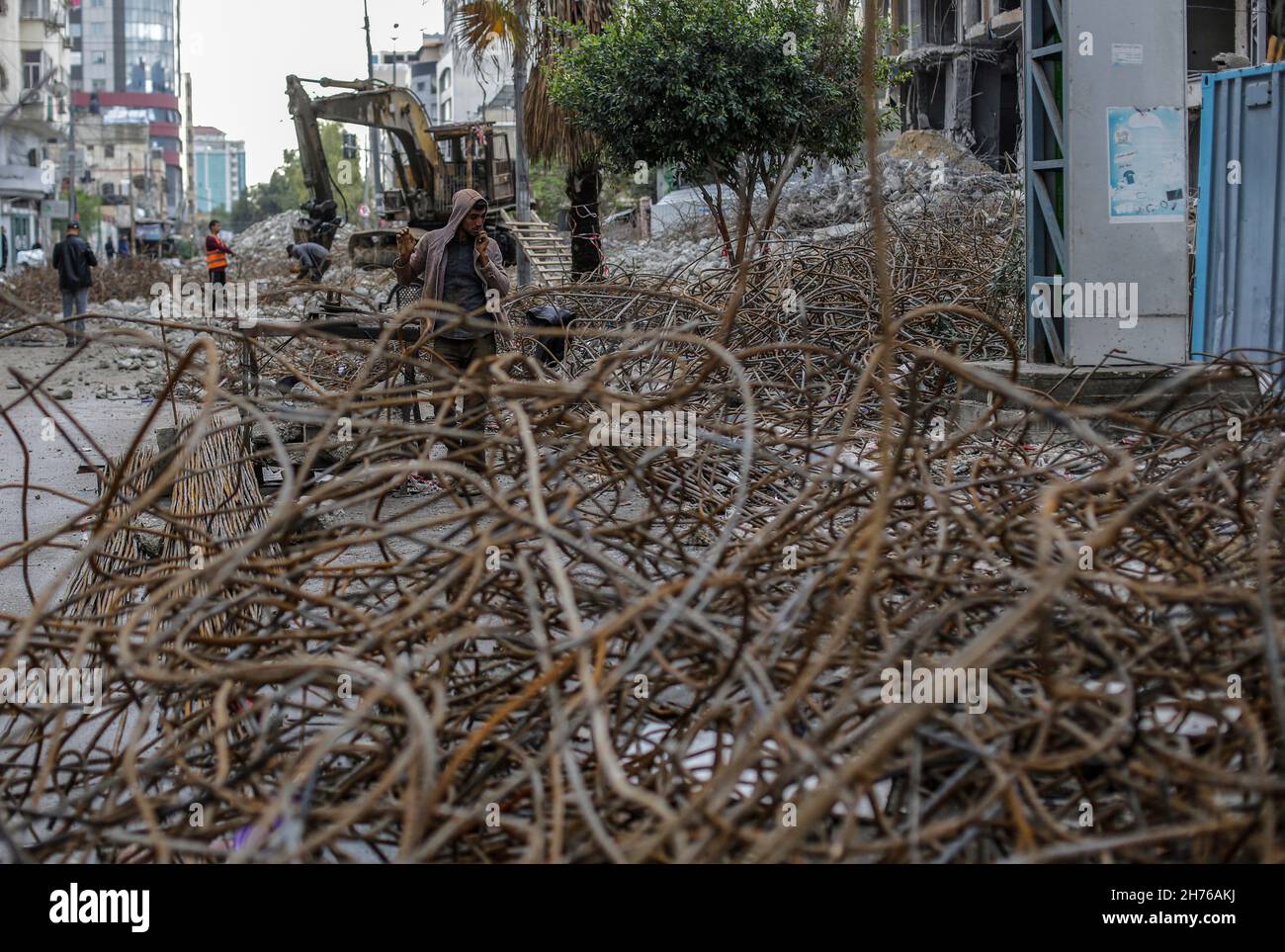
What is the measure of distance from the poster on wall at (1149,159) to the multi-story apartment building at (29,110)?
160ft

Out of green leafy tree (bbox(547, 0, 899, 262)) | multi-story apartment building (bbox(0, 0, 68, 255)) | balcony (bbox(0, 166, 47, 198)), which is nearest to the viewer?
green leafy tree (bbox(547, 0, 899, 262))

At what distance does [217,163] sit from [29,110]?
151m

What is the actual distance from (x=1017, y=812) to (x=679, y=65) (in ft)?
41.7

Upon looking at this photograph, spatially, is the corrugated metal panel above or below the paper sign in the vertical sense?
below

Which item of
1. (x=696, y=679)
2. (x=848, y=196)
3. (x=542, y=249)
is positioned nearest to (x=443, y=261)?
(x=696, y=679)

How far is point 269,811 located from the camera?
1.85 meters

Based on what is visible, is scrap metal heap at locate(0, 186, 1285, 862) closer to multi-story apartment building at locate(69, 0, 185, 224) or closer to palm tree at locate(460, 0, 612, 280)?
palm tree at locate(460, 0, 612, 280)

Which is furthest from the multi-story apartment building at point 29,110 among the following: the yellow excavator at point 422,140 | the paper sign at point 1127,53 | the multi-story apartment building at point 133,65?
the multi-story apartment building at point 133,65

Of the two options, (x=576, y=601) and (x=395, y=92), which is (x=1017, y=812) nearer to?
(x=576, y=601)

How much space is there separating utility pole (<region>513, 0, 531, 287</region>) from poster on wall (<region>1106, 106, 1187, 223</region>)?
9.96m

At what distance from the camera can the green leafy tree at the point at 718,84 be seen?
1399 cm

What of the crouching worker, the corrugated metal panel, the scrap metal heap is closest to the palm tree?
the crouching worker

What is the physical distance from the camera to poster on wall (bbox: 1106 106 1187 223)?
28.2ft

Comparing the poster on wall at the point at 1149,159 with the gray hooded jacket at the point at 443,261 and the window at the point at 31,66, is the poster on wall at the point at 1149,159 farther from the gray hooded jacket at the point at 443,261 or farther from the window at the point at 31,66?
the window at the point at 31,66
